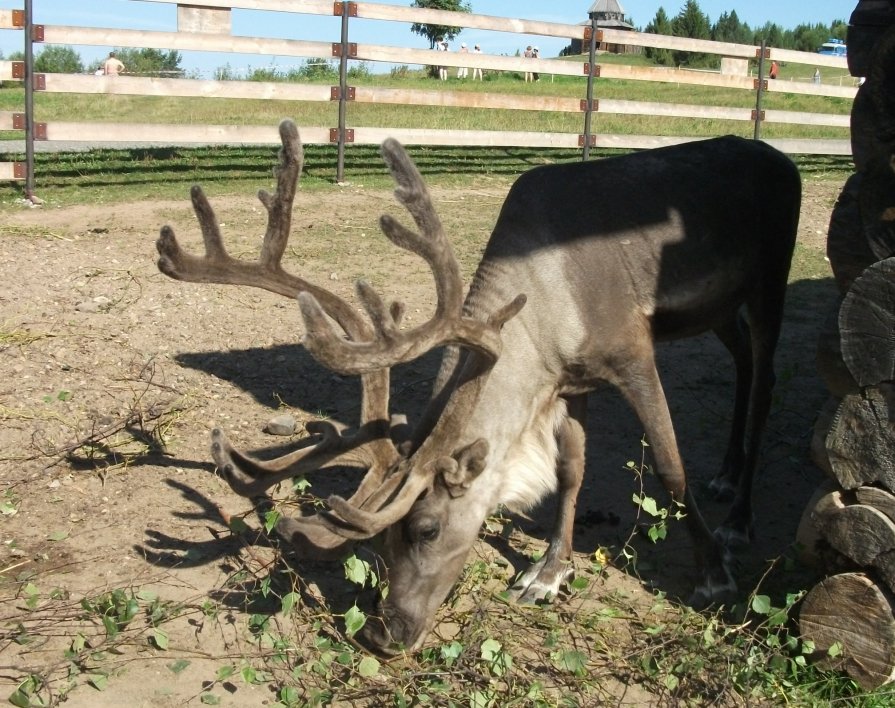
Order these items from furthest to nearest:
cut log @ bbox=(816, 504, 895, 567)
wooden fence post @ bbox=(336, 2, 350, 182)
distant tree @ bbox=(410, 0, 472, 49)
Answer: distant tree @ bbox=(410, 0, 472, 49) → wooden fence post @ bbox=(336, 2, 350, 182) → cut log @ bbox=(816, 504, 895, 567)

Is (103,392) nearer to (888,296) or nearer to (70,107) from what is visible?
(888,296)

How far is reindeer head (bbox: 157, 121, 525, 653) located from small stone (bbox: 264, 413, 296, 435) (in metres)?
1.63

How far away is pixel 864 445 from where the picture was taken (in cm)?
356

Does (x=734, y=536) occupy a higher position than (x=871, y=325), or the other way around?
(x=871, y=325)

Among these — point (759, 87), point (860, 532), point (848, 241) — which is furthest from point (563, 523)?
point (759, 87)

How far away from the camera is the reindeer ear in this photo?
3947mm

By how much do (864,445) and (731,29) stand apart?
280 feet

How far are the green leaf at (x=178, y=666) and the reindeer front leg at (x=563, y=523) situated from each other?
1452 millimetres

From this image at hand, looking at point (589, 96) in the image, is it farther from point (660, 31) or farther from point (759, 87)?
point (660, 31)

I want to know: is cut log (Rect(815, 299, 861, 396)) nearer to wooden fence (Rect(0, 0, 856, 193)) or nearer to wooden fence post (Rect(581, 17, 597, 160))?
wooden fence (Rect(0, 0, 856, 193))

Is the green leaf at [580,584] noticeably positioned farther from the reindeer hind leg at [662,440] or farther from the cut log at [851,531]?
the cut log at [851,531]

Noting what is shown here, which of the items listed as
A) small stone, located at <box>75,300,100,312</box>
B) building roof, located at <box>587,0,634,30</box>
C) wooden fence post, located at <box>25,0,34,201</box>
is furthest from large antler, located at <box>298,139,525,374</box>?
building roof, located at <box>587,0,634,30</box>

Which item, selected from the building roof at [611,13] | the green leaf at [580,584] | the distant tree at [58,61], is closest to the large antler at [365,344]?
the green leaf at [580,584]

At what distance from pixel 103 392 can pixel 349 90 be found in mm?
7136
